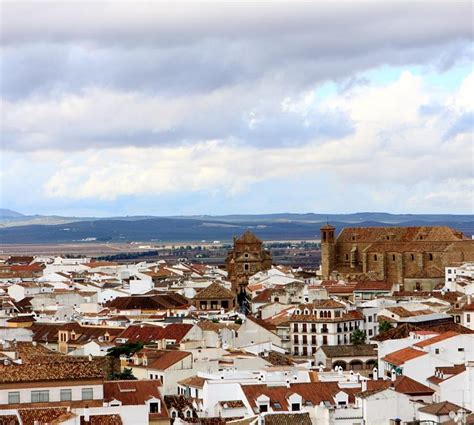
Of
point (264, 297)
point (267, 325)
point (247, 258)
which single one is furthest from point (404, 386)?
point (247, 258)

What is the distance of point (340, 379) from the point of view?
6159 cm

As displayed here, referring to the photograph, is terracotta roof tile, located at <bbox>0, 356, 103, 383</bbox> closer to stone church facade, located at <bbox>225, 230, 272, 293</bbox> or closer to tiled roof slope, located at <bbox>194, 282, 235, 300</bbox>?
tiled roof slope, located at <bbox>194, 282, 235, 300</bbox>

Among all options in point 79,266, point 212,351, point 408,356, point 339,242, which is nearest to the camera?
point 408,356

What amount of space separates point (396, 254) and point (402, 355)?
239 ft

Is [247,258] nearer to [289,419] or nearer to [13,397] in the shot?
[289,419]

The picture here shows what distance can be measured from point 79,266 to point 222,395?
11516 cm

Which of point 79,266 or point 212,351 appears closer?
point 212,351

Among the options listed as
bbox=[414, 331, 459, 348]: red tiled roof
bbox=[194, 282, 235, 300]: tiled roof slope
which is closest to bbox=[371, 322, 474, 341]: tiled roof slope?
bbox=[414, 331, 459, 348]: red tiled roof

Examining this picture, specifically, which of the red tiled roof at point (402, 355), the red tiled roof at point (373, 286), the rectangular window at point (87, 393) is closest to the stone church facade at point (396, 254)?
the red tiled roof at point (373, 286)

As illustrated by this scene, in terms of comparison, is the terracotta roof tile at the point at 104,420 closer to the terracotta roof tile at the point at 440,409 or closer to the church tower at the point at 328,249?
the terracotta roof tile at the point at 440,409

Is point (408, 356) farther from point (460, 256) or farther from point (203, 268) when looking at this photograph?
point (203, 268)

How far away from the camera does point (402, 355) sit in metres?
67.7

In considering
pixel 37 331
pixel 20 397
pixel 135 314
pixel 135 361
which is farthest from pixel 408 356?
pixel 135 314

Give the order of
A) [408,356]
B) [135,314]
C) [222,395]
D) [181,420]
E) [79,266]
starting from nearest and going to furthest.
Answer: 1. [181,420]
2. [222,395]
3. [408,356]
4. [135,314]
5. [79,266]
